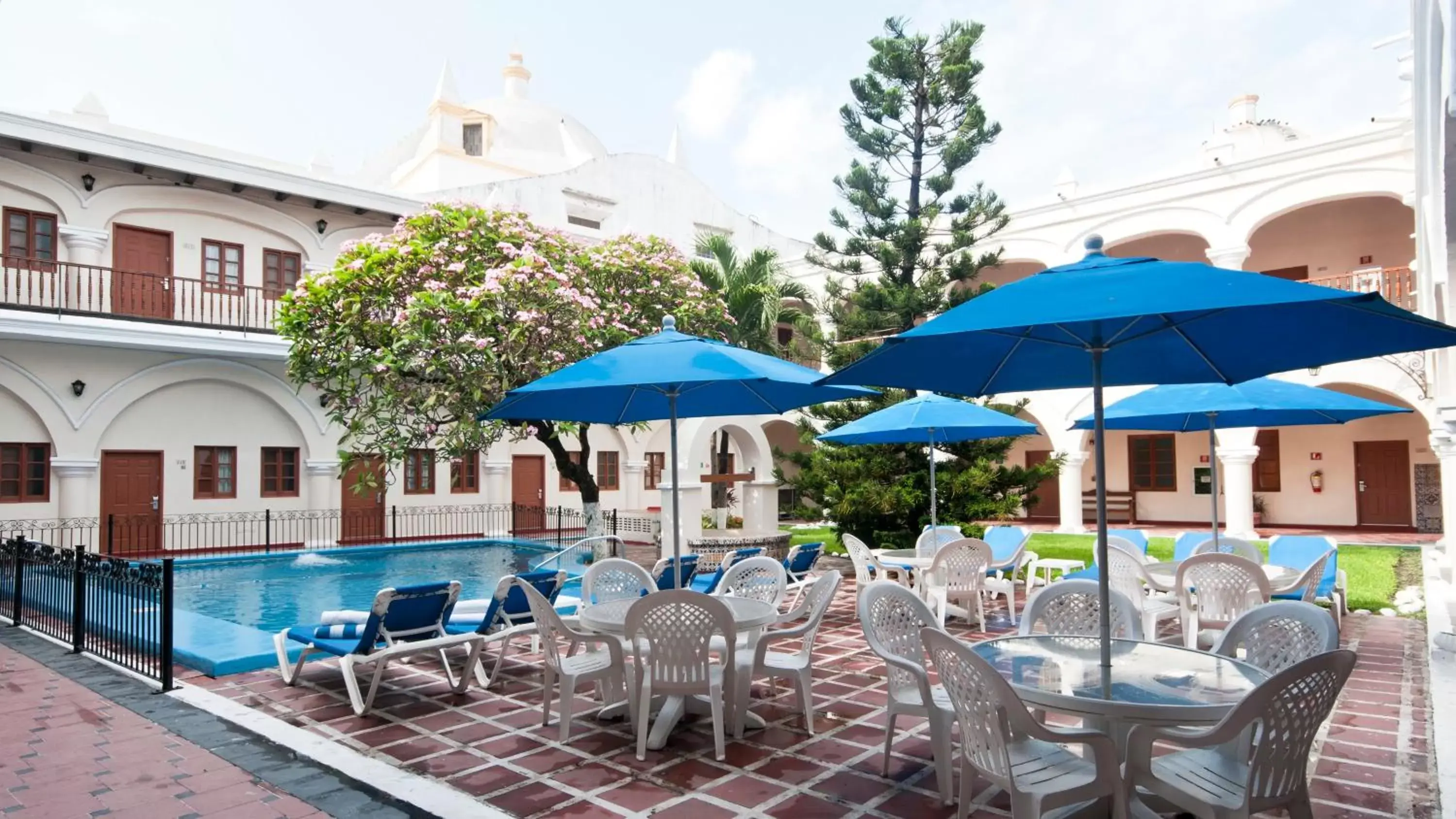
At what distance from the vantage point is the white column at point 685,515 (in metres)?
13.4

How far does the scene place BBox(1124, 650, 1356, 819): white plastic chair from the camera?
2764 mm

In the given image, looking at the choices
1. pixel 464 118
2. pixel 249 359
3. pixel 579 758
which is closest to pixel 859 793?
pixel 579 758

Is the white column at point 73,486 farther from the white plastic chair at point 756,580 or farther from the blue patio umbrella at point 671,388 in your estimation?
the white plastic chair at point 756,580

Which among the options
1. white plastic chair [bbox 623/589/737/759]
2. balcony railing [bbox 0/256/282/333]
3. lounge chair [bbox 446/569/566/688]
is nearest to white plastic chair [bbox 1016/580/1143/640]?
white plastic chair [bbox 623/589/737/759]

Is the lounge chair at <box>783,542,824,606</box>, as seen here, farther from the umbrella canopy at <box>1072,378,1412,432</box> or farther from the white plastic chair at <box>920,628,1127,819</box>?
the white plastic chair at <box>920,628,1127,819</box>

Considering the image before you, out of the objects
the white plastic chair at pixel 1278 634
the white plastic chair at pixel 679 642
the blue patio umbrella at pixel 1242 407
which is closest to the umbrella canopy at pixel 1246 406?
the blue patio umbrella at pixel 1242 407

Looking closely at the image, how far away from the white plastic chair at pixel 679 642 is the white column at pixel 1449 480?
685cm

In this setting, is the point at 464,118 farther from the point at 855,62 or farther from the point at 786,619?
the point at 786,619

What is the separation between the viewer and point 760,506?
1480cm

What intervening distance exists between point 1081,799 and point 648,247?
36.3ft

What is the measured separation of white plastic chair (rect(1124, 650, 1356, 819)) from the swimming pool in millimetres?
5962

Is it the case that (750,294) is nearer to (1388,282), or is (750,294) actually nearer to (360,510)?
(360,510)

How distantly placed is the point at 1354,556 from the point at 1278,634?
11.7 m

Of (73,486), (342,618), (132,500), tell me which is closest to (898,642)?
(342,618)
